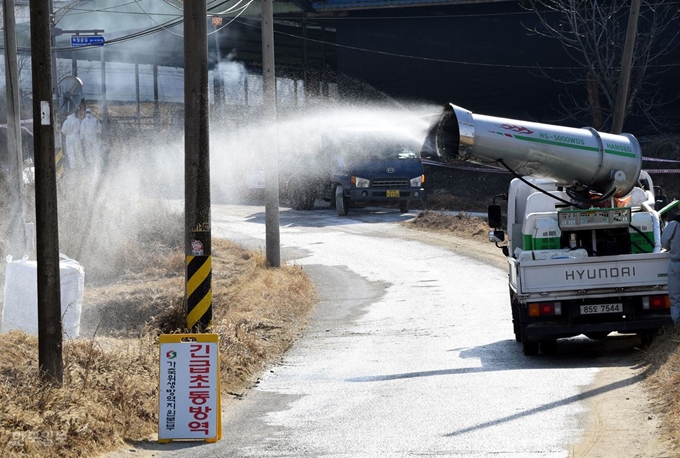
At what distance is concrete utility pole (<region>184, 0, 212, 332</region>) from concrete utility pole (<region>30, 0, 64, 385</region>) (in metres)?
2.66

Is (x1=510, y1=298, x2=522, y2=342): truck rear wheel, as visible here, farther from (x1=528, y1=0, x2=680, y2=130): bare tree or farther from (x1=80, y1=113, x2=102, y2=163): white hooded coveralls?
(x1=528, y1=0, x2=680, y2=130): bare tree

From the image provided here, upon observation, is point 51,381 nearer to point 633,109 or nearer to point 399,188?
point 399,188

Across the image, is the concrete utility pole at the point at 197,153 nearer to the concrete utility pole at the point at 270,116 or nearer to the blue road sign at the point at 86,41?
the concrete utility pole at the point at 270,116

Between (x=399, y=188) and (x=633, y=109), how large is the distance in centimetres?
1097

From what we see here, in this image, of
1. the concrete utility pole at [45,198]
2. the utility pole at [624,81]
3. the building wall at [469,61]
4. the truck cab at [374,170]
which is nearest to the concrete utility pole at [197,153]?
the concrete utility pole at [45,198]

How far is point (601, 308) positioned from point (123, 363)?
5729 mm

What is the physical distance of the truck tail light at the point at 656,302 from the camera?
13094mm

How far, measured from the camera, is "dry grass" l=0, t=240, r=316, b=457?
883 centimetres

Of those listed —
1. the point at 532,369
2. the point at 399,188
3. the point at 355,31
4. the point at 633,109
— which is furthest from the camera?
the point at 355,31

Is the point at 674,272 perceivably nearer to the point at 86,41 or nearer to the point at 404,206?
the point at 86,41

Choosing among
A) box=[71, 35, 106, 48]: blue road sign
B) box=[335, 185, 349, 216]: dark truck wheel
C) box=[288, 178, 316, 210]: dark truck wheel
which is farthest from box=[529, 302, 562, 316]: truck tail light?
box=[288, 178, 316, 210]: dark truck wheel

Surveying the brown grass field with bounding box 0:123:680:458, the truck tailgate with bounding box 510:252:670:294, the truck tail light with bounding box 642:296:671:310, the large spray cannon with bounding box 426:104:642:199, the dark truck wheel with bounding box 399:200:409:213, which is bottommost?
the dark truck wheel with bounding box 399:200:409:213

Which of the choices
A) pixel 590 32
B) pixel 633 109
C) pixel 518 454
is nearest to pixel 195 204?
pixel 518 454

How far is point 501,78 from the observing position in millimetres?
41000
